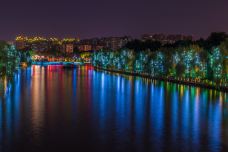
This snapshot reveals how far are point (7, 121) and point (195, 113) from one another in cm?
870

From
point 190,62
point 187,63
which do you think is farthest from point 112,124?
point 187,63

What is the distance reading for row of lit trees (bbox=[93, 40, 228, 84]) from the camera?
125ft

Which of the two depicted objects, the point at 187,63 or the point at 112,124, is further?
the point at 187,63

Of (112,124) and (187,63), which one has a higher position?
(187,63)

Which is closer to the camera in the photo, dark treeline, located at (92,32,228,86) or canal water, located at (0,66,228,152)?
canal water, located at (0,66,228,152)

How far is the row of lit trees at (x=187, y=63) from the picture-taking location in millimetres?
37959

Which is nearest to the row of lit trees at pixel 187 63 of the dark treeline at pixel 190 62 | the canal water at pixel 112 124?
the dark treeline at pixel 190 62

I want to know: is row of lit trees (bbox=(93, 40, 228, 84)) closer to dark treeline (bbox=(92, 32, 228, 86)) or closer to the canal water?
dark treeline (bbox=(92, 32, 228, 86))

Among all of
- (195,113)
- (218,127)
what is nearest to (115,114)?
(195,113)

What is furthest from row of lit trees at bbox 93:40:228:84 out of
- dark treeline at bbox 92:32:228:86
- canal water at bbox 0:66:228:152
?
canal water at bbox 0:66:228:152

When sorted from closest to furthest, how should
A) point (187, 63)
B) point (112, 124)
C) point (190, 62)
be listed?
point (112, 124), point (190, 62), point (187, 63)

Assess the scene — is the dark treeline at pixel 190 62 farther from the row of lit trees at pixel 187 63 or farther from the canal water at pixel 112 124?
the canal water at pixel 112 124

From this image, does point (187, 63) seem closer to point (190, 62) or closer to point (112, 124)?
point (190, 62)

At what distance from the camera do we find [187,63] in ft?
150
